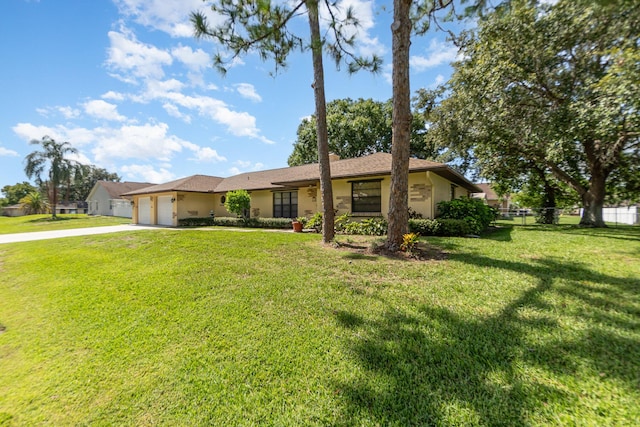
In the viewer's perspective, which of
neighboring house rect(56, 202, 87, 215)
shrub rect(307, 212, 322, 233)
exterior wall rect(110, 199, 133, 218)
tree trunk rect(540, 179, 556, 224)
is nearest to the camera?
shrub rect(307, 212, 322, 233)

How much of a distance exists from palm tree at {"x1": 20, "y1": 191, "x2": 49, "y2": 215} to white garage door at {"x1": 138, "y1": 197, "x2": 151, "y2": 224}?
26514 mm

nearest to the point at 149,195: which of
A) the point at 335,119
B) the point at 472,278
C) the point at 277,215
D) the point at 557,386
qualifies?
the point at 277,215

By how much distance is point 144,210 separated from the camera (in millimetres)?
21188

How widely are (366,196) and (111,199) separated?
36.3 metres

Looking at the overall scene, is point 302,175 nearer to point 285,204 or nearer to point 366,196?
point 285,204

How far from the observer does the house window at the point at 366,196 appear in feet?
40.5

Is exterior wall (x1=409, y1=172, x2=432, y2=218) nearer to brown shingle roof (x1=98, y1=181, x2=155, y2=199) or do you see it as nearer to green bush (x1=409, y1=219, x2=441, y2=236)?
green bush (x1=409, y1=219, x2=441, y2=236)

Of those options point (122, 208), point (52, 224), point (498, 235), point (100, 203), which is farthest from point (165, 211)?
point (100, 203)

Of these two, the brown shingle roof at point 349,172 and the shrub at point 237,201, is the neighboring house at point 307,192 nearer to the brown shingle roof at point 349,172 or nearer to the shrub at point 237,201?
the brown shingle roof at point 349,172

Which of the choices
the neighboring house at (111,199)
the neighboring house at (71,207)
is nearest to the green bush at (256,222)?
the neighboring house at (111,199)

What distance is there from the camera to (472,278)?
483 centimetres

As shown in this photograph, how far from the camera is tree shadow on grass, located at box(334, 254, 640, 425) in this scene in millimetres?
2084

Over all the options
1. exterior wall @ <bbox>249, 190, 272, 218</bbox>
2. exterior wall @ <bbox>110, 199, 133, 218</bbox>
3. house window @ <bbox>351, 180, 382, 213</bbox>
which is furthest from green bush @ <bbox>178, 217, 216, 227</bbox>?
exterior wall @ <bbox>110, 199, 133, 218</bbox>

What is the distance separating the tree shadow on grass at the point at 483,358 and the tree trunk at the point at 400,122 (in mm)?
3200
